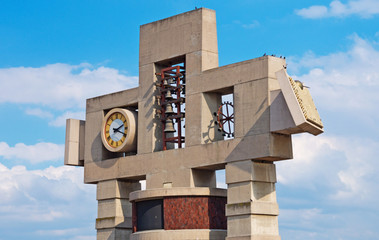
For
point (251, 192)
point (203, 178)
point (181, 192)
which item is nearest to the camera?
point (251, 192)

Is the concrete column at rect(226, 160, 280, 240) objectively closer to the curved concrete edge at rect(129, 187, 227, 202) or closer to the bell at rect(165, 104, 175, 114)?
the curved concrete edge at rect(129, 187, 227, 202)

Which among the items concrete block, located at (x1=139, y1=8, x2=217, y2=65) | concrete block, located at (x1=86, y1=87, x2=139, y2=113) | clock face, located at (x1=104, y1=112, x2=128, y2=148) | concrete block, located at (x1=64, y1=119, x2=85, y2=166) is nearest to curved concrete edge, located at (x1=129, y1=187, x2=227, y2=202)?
clock face, located at (x1=104, y1=112, x2=128, y2=148)

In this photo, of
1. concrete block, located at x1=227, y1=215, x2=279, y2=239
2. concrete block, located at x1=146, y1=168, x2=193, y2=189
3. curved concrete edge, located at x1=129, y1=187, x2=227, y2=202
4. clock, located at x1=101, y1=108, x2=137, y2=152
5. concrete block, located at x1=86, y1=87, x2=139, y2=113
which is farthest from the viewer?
concrete block, located at x1=86, y1=87, x2=139, y2=113

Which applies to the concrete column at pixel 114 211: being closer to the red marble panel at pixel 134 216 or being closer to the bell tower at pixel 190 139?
the bell tower at pixel 190 139

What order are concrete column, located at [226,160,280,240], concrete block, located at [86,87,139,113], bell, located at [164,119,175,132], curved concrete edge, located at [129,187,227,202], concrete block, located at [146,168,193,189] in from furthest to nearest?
1. concrete block, located at [86,87,139,113]
2. bell, located at [164,119,175,132]
3. concrete block, located at [146,168,193,189]
4. curved concrete edge, located at [129,187,227,202]
5. concrete column, located at [226,160,280,240]

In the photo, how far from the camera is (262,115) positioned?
44.9 m

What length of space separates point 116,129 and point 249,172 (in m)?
11.0

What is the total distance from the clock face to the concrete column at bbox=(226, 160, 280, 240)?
354 inches

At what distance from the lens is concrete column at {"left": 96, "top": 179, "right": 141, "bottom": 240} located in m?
52.3

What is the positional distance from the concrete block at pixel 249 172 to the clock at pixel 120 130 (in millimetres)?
8024

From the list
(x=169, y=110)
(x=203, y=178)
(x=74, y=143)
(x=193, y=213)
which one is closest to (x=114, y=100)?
(x=74, y=143)

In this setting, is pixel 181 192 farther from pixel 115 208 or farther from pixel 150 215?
pixel 115 208

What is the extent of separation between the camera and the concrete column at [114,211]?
172 ft

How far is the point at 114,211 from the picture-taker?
5247 cm
